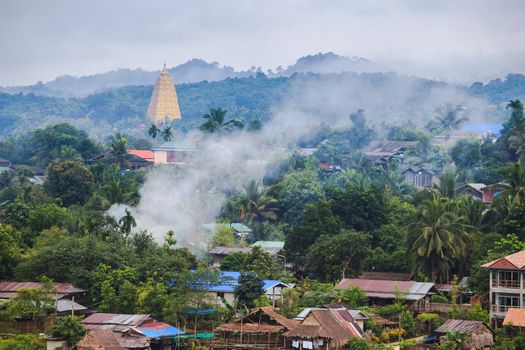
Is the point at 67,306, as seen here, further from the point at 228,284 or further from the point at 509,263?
the point at 509,263

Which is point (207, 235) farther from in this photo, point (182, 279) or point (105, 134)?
point (105, 134)

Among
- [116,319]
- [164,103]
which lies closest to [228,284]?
[116,319]

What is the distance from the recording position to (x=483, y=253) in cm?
4384

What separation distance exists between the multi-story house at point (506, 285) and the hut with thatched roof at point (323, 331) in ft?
16.1

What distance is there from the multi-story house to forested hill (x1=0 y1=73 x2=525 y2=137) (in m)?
87.5

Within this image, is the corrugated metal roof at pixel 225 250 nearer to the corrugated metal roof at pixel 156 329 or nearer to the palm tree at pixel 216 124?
the corrugated metal roof at pixel 156 329

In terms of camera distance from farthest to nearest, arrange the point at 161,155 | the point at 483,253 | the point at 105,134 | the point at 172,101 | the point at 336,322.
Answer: the point at 172,101, the point at 105,134, the point at 161,155, the point at 483,253, the point at 336,322

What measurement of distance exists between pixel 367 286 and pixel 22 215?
725 inches

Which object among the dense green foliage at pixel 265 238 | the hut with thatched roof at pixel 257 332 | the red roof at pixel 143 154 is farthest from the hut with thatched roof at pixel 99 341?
the red roof at pixel 143 154

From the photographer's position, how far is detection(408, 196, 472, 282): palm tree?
44438 mm

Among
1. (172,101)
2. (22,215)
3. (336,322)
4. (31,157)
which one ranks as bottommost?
(336,322)

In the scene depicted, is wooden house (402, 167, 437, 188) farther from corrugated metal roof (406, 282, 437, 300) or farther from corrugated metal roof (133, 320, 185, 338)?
corrugated metal roof (133, 320, 185, 338)

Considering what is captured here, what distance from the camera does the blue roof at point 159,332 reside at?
1475 inches

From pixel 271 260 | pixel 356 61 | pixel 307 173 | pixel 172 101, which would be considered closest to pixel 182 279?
pixel 271 260
